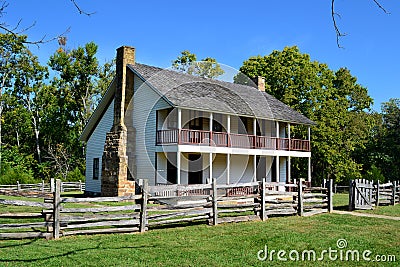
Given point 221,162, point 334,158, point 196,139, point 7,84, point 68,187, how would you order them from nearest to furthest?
1. point 196,139
2. point 221,162
3. point 68,187
4. point 334,158
5. point 7,84

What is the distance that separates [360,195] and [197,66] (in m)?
24.5

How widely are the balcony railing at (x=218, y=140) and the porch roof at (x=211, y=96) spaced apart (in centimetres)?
134

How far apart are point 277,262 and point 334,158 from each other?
1277 inches

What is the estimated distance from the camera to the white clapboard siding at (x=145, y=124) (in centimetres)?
2370

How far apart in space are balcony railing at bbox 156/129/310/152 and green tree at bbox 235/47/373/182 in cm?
1121

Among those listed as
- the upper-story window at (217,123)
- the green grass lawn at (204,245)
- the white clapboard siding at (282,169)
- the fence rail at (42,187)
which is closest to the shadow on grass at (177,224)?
the green grass lawn at (204,245)

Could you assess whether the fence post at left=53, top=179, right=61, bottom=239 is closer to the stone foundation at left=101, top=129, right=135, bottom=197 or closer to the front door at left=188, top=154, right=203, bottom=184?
the stone foundation at left=101, top=129, right=135, bottom=197

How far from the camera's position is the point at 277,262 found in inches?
330

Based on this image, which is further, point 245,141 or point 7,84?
point 7,84


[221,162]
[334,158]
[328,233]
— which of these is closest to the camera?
[328,233]

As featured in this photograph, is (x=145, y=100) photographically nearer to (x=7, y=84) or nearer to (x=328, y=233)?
(x=328, y=233)

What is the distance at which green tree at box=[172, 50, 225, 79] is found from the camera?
3699 cm

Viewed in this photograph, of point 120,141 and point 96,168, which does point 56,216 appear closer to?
point 120,141

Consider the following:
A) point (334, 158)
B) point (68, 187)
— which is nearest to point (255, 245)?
point (68, 187)
